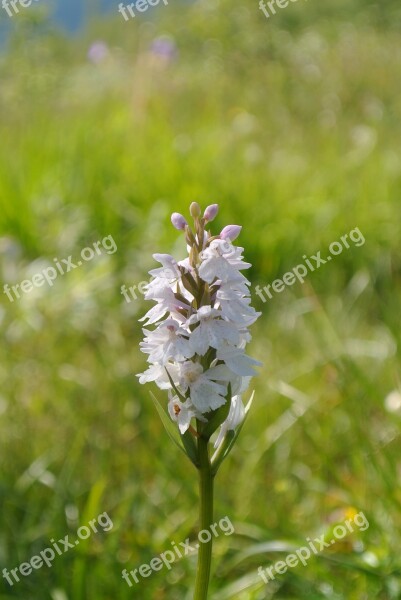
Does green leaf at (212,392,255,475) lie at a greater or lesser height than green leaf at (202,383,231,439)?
lesser

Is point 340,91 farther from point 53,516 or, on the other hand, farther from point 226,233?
point 226,233

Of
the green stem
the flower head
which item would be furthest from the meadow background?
the flower head

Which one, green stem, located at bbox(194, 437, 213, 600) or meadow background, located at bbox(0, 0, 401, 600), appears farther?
meadow background, located at bbox(0, 0, 401, 600)

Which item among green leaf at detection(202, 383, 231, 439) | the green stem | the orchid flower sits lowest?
the green stem

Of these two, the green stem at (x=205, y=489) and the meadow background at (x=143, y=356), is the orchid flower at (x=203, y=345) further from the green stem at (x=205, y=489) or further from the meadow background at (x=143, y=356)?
the meadow background at (x=143, y=356)

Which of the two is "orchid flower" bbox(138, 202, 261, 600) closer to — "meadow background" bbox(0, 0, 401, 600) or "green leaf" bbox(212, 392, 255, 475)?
"green leaf" bbox(212, 392, 255, 475)

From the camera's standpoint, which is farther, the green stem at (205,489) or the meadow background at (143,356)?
the meadow background at (143,356)

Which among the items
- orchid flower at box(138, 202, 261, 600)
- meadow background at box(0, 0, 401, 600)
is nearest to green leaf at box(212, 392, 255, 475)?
orchid flower at box(138, 202, 261, 600)

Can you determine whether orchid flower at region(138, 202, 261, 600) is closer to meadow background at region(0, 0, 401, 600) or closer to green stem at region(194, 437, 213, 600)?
green stem at region(194, 437, 213, 600)

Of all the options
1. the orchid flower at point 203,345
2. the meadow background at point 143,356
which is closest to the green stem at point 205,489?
the orchid flower at point 203,345

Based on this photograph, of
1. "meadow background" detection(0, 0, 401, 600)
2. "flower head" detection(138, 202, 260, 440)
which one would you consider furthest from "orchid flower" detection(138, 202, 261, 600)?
"meadow background" detection(0, 0, 401, 600)
